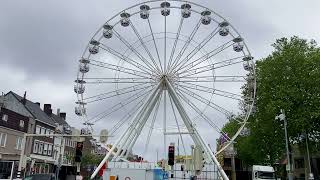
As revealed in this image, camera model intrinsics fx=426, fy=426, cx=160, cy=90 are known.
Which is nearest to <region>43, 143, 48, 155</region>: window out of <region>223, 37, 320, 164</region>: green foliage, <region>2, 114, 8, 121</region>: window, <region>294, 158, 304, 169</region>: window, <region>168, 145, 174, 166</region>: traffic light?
<region>2, 114, 8, 121</region>: window

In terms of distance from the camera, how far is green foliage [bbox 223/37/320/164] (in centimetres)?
4522

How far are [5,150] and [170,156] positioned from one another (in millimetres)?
34778

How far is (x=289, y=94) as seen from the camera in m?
45.5

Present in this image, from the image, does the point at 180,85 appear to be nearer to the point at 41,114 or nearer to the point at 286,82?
the point at 286,82

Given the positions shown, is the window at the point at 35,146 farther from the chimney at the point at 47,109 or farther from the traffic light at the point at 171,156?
the traffic light at the point at 171,156

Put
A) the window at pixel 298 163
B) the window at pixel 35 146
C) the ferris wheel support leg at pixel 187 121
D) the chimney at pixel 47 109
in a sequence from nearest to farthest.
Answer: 1. the ferris wheel support leg at pixel 187 121
2. the window at pixel 35 146
3. the window at pixel 298 163
4. the chimney at pixel 47 109

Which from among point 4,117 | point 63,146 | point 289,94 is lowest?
point 63,146

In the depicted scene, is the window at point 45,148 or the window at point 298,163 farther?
the window at point 298,163

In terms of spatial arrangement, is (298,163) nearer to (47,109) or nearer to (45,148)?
(45,148)

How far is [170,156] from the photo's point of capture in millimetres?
24703

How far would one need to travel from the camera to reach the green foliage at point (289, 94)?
45.2 metres

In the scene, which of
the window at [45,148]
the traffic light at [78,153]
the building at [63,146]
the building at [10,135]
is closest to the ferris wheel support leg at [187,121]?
the traffic light at [78,153]

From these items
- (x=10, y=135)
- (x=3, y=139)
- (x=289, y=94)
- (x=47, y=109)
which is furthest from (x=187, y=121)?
(x=47, y=109)

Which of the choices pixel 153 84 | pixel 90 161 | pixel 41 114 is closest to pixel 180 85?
pixel 153 84
